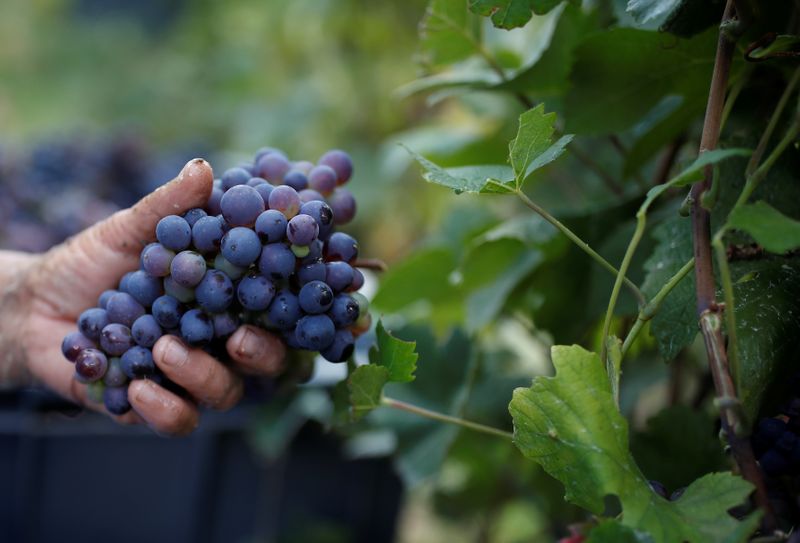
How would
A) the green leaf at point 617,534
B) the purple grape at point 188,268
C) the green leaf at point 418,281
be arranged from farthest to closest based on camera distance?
1. the green leaf at point 418,281
2. the purple grape at point 188,268
3. the green leaf at point 617,534

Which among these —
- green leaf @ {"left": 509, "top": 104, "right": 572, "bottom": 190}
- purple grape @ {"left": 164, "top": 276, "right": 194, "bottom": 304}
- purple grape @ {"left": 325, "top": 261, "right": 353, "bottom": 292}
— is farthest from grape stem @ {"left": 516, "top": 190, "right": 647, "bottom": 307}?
purple grape @ {"left": 164, "top": 276, "right": 194, "bottom": 304}

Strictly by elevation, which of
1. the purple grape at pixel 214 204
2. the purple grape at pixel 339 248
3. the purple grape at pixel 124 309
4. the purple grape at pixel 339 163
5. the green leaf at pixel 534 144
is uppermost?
the purple grape at pixel 339 163

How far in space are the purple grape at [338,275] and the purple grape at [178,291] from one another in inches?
3.6

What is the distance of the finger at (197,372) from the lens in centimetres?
53

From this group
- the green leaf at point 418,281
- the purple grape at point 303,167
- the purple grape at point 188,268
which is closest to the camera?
the purple grape at point 188,268

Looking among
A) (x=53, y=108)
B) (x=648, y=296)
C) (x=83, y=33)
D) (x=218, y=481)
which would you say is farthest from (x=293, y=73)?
(x=83, y=33)

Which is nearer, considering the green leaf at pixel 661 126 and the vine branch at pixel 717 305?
the vine branch at pixel 717 305

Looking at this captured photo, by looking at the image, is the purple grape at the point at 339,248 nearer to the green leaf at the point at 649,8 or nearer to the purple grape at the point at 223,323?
the purple grape at the point at 223,323

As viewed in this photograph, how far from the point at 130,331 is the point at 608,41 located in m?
0.41

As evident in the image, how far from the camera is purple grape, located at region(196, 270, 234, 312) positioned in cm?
51

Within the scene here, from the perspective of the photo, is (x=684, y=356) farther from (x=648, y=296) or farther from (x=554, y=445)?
(x=554, y=445)

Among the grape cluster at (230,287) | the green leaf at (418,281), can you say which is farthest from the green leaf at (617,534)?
the green leaf at (418,281)

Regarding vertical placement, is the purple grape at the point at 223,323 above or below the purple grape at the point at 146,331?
above

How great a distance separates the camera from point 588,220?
0.69m
